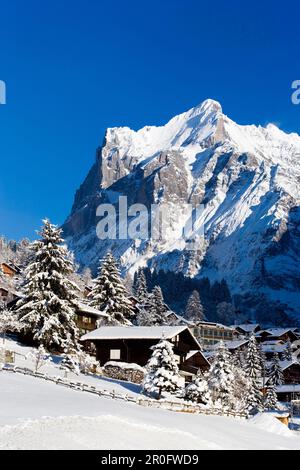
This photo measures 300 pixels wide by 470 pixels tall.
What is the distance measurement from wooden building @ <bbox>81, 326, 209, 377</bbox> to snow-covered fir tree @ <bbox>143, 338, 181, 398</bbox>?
520 inches

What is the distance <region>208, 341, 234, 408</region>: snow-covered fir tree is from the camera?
1941 inches

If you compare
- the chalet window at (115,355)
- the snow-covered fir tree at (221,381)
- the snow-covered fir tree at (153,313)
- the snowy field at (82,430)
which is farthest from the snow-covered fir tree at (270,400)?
the snowy field at (82,430)

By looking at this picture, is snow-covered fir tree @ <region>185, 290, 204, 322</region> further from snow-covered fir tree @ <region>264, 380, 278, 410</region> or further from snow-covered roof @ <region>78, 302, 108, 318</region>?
snow-covered roof @ <region>78, 302, 108, 318</region>

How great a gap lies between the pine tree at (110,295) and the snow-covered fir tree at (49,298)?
1662cm

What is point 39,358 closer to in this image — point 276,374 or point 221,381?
point 221,381

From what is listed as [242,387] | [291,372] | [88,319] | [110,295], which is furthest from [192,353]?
[291,372]

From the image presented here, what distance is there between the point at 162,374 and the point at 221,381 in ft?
36.8

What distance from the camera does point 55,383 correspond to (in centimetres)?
3591

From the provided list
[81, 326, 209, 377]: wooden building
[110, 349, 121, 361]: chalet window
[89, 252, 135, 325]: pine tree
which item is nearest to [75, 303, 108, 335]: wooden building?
[89, 252, 135, 325]: pine tree

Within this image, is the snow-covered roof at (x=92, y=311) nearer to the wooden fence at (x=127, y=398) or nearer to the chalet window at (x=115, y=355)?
the chalet window at (x=115, y=355)

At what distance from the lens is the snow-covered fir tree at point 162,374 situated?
132ft

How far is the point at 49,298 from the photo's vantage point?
5209 centimetres
